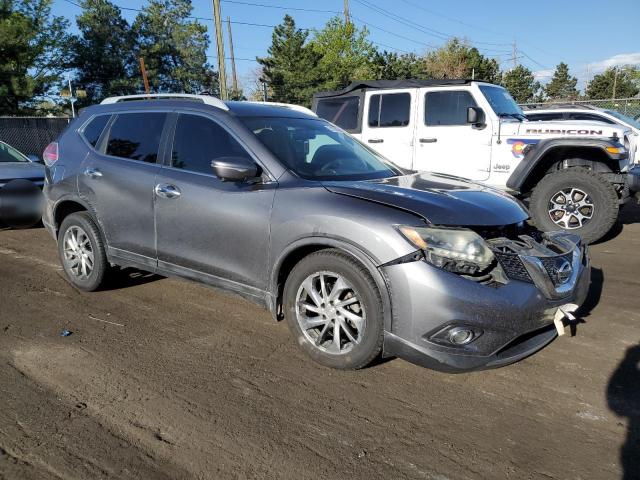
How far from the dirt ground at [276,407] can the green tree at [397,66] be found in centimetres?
3950

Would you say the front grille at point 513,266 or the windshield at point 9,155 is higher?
the windshield at point 9,155

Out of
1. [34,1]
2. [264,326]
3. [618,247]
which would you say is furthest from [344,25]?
[264,326]

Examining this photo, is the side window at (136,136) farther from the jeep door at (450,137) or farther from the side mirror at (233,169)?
the jeep door at (450,137)

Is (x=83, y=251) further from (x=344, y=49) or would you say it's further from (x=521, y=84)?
(x=521, y=84)

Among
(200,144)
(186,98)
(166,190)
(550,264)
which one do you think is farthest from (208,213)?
(550,264)

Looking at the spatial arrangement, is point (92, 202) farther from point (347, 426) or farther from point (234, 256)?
point (347, 426)

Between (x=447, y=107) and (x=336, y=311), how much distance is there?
5462mm

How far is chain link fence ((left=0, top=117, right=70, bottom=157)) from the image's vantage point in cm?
2091

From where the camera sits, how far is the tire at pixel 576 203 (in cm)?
651

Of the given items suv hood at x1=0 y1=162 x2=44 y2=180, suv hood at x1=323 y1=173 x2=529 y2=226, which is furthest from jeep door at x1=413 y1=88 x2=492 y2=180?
suv hood at x1=0 y1=162 x2=44 y2=180

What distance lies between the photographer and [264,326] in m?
4.17

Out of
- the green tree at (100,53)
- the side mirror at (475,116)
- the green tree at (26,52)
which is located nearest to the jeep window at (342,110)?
the side mirror at (475,116)

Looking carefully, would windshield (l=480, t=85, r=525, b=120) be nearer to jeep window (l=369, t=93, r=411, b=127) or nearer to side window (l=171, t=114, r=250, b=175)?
jeep window (l=369, t=93, r=411, b=127)

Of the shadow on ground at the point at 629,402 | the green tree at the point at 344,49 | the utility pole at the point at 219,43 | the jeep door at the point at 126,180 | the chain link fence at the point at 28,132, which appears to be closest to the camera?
the shadow on ground at the point at 629,402
